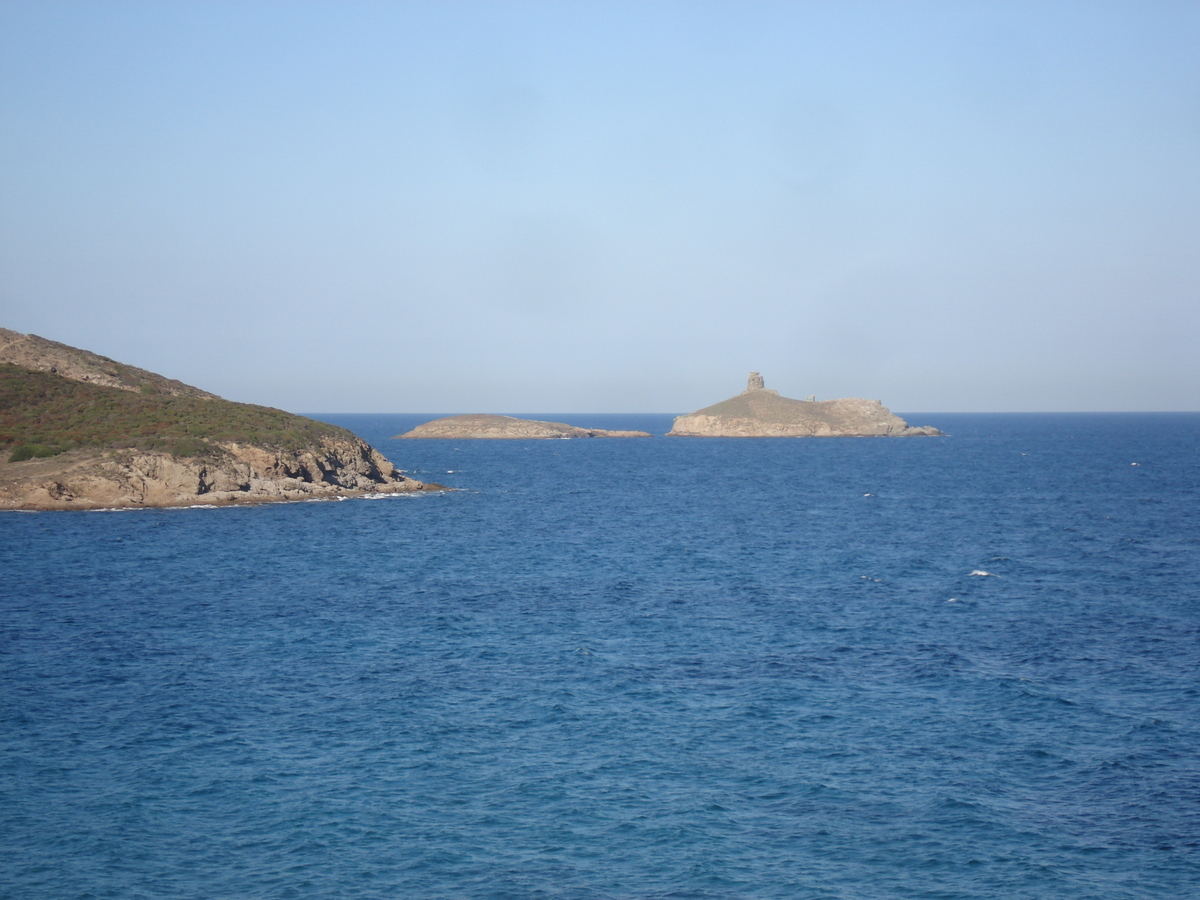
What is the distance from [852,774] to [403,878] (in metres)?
12.3

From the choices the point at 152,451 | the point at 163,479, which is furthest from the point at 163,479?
the point at 152,451

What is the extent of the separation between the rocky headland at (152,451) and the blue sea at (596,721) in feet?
70.0

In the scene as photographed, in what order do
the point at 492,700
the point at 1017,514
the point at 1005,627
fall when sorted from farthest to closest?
the point at 1017,514, the point at 1005,627, the point at 492,700

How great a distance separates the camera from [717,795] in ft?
83.1

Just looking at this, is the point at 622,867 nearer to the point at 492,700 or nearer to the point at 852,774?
the point at 852,774

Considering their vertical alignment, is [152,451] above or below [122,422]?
below

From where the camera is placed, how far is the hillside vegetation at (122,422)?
9156 centimetres

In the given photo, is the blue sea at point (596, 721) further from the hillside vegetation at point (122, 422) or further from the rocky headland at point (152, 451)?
the hillside vegetation at point (122, 422)

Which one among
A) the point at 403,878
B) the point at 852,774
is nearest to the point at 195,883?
the point at 403,878

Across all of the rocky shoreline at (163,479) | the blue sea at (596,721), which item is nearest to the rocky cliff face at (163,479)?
the rocky shoreline at (163,479)

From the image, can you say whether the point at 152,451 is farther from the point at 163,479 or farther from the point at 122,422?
the point at 122,422

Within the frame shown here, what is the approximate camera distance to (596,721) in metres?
30.9

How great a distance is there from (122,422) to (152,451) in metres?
11.6

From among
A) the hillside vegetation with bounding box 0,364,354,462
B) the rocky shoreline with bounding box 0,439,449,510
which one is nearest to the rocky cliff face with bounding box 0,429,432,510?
the rocky shoreline with bounding box 0,439,449,510
